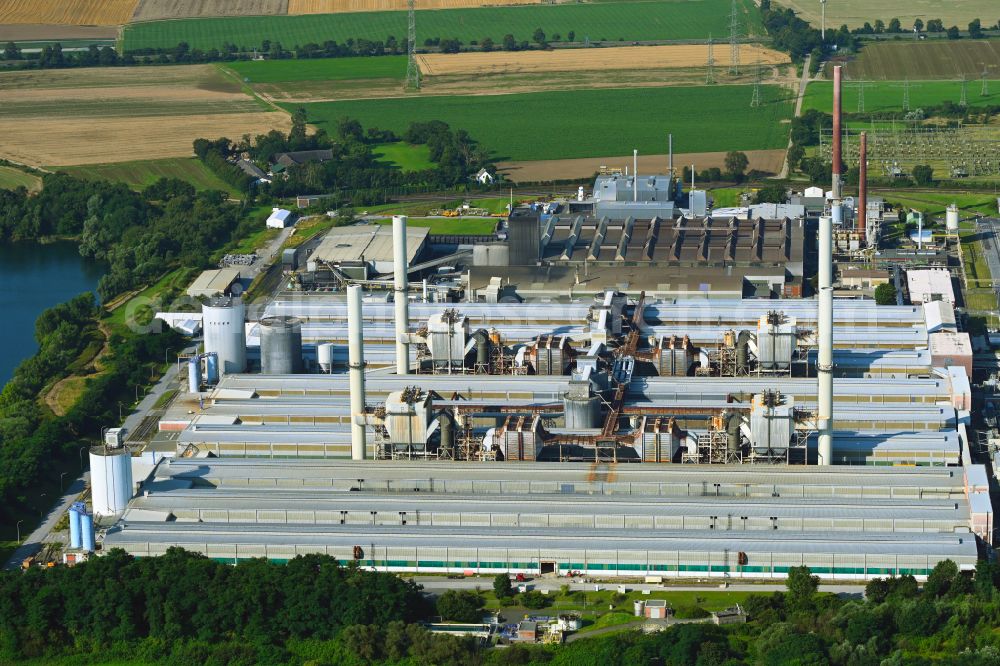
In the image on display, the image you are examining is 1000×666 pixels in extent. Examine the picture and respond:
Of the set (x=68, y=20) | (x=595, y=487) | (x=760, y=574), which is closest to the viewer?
(x=760, y=574)

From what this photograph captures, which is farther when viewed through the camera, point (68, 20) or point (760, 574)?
point (68, 20)

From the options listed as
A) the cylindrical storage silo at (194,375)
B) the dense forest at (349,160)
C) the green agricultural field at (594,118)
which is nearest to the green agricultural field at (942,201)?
the green agricultural field at (594,118)

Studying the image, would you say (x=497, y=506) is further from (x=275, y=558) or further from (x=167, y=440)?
(x=167, y=440)

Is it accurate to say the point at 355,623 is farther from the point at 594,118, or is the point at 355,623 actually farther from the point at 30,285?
the point at 594,118

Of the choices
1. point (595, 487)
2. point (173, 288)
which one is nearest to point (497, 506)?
point (595, 487)

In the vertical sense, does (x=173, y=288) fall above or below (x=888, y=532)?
above

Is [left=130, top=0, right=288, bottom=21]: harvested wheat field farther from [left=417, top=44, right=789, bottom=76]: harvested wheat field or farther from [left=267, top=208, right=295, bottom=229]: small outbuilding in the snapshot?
[left=267, top=208, right=295, bottom=229]: small outbuilding
